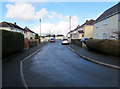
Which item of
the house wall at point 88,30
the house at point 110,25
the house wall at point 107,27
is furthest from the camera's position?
the house wall at point 88,30

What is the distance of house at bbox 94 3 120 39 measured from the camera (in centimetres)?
2362

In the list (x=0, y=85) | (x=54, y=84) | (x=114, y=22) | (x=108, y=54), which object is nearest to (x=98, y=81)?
(x=54, y=84)

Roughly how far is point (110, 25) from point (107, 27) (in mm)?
1363

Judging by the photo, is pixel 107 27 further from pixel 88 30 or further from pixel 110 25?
pixel 88 30

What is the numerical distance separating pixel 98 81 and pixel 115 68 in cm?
319

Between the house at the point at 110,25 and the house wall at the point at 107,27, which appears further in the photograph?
the house wall at the point at 107,27

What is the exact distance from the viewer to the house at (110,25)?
23.6 metres

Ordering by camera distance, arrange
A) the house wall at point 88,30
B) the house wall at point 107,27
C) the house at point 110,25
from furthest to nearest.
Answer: the house wall at point 88,30, the house wall at point 107,27, the house at point 110,25

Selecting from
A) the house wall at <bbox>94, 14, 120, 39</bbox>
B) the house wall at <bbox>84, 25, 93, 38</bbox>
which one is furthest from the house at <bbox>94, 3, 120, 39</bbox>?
the house wall at <bbox>84, 25, 93, 38</bbox>

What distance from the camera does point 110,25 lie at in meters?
26.3

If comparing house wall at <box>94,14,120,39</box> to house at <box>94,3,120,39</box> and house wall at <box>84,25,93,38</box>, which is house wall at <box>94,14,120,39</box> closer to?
house at <box>94,3,120,39</box>

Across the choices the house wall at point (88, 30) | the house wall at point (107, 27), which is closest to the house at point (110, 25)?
the house wall at point (107, 27)

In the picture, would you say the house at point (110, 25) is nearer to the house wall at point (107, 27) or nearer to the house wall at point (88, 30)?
the house wall at point (107, 27)

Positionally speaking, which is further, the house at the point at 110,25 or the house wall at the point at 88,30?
the house wall at the point at 88,30
